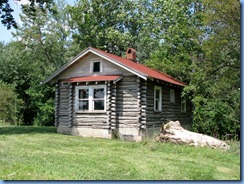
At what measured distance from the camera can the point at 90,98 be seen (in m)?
16.1

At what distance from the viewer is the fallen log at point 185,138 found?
11352 mm

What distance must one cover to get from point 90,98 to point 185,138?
577cm

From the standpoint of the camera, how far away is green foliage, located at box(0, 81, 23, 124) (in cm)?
2486

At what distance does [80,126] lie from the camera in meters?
16.4

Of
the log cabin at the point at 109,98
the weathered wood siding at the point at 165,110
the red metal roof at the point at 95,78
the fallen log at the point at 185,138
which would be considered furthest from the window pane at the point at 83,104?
the fallen log at the point at 185,138

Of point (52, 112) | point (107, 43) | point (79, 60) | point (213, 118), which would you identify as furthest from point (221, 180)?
point (107, 43)

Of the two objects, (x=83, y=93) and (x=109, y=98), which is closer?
(x=109, y=98)

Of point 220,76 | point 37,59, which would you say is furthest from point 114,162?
point 37,59

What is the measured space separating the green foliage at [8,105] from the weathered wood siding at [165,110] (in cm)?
1373

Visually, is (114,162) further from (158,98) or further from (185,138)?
(158,98)

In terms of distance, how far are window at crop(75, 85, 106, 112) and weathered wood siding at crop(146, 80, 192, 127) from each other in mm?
2287

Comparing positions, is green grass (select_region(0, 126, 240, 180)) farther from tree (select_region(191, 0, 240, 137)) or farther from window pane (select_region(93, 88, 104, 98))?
window pane (select_region(93, 88, 104, 98))

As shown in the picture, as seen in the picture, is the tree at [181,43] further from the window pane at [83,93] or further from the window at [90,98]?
the window pane at [83,93]

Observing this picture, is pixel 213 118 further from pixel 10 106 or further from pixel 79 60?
pixel 10 106
